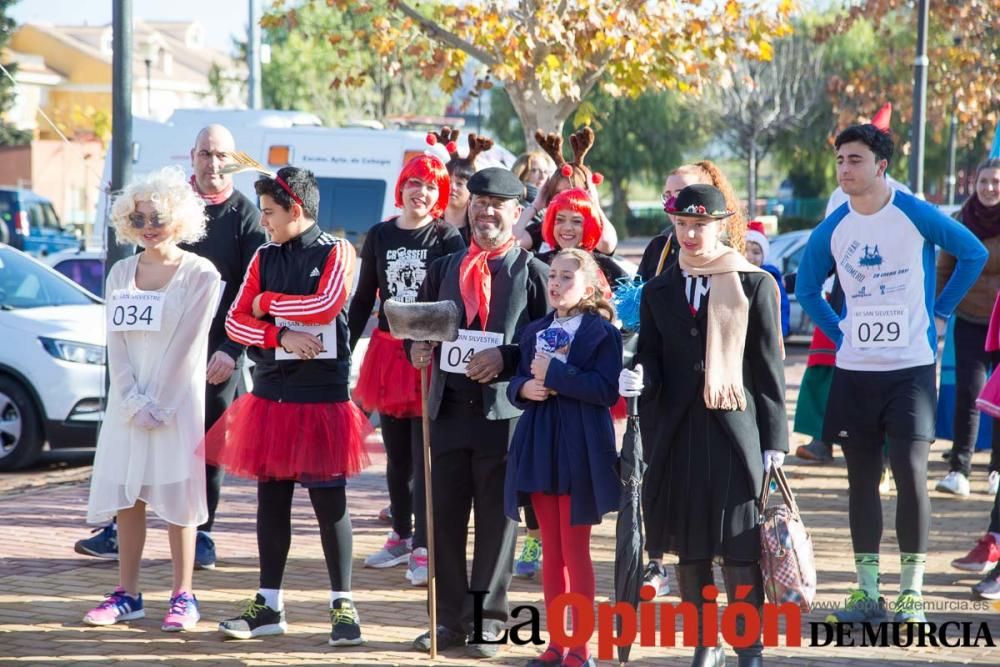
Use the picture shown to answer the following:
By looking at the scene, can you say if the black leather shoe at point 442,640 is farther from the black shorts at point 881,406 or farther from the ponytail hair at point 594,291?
the black shorts at point 881,406

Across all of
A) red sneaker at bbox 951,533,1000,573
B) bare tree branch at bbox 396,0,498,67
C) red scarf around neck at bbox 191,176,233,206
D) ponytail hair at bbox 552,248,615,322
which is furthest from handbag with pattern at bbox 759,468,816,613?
bare tree branch at bbox 396,0,498,67

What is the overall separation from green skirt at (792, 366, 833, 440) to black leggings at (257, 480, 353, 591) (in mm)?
2816

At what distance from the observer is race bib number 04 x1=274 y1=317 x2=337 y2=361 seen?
239 inches

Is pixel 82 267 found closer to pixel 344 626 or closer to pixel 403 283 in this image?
pixel 403 283

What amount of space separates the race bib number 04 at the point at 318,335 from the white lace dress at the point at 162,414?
1.47 feet

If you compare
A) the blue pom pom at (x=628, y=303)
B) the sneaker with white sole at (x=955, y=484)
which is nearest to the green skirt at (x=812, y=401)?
the sneaker with white sole at (x=955, y=484)

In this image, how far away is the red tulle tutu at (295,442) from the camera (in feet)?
19.7

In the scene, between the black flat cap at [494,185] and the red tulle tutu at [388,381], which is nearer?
the black flat cap at [494,185]

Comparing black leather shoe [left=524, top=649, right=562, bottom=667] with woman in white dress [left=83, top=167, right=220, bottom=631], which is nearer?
black leather shoe [left=524, top=649, right=562, bottom=667]

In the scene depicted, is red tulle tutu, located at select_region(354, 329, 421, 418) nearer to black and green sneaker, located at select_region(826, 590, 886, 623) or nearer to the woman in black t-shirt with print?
the woman in black t-shirt with print

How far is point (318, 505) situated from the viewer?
6.11 meters

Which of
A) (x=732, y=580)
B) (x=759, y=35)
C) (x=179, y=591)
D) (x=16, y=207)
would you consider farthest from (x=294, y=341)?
(x=16, y=207)

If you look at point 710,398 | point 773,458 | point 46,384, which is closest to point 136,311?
point 710,398

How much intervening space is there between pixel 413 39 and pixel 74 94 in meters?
68.3
